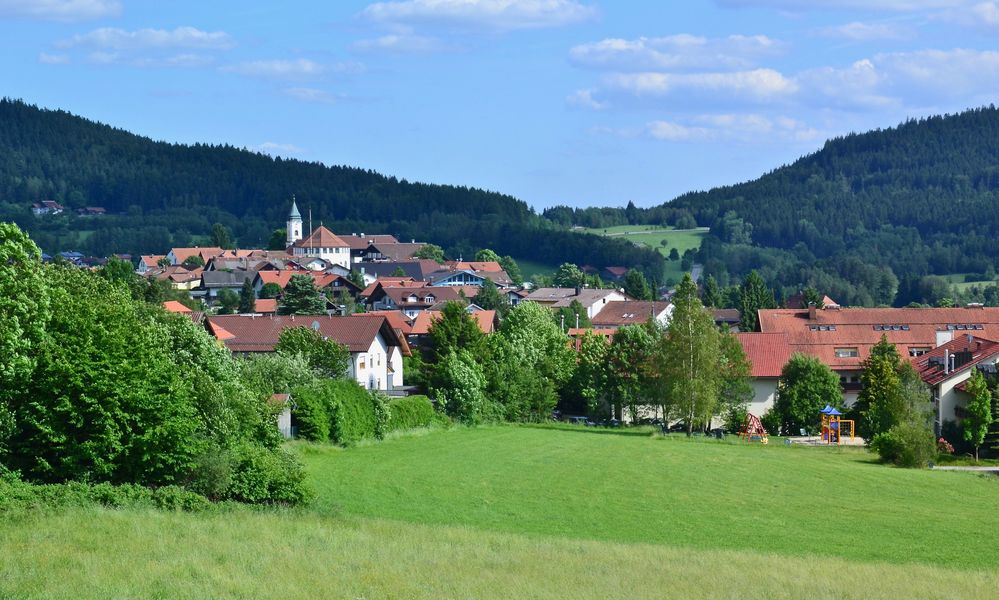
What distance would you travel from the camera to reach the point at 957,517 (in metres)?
32.2

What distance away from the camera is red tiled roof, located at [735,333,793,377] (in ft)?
202

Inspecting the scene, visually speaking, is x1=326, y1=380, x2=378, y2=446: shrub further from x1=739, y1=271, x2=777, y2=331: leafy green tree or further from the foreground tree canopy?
x1=739, y1=271, x2=777, y2=331: leafy green tree

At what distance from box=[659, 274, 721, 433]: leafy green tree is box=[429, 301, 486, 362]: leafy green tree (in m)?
9.46

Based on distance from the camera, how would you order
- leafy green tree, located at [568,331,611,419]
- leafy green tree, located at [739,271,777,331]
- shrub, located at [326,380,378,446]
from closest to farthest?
shrub, located at [326,380,378,446], leafy green tree, located at [568,331,611,419], leafy green tree, located at [739,271,777,331]

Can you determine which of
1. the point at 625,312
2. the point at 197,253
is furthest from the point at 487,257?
the point at 625,312

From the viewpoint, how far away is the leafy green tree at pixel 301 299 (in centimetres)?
8369

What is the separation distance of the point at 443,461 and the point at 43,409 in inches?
611

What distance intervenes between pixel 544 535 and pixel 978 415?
28086mm

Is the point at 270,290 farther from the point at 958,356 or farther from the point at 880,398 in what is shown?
the point at 880,398

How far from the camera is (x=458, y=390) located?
55.2 meters

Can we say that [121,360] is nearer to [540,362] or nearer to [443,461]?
[443,461]

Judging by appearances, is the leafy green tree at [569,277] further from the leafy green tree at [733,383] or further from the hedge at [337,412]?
the hedge at [337,412]

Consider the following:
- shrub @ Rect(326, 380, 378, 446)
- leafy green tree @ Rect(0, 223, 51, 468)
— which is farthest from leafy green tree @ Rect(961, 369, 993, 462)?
leafy green tree @ Rect(0, 223, 51, 468)

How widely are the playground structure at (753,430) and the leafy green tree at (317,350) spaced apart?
16488mm
